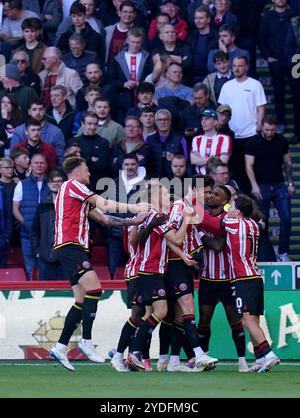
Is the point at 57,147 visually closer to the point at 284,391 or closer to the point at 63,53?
the point at 63,53

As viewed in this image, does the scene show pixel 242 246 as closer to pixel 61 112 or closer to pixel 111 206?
pixel 111 206

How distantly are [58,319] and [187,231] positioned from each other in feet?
8.79

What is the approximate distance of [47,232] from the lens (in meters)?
17.1

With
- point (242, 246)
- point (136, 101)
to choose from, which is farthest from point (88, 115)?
point (242, 246)

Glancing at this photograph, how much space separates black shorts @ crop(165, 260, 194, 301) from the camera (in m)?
13.9

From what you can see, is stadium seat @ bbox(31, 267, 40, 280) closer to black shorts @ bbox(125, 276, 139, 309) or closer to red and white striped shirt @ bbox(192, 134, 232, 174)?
red and white striped shirt @ bbox(192, 134, 232, 174)

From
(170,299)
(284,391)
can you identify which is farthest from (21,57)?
(284,391)

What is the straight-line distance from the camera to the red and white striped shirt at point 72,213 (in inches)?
528

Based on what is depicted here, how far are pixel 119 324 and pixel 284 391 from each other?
4.72 m

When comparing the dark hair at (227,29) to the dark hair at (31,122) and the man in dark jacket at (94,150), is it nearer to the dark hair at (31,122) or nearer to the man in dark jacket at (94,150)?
the man in dark jacket at (94,150)

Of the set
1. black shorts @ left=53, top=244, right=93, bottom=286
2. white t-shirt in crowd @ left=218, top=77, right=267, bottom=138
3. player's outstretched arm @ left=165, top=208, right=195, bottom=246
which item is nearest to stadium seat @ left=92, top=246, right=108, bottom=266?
white t-shirt in crowd @ left=218, top=77, right=267, bottom=138

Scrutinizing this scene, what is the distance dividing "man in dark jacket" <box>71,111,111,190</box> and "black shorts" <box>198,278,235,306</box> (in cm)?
397

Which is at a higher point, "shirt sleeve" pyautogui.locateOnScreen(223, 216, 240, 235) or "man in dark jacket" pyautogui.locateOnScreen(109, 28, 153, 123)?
"man in dark jacket" pyautogui.locateOnScreen(109, 28, 153, 123)

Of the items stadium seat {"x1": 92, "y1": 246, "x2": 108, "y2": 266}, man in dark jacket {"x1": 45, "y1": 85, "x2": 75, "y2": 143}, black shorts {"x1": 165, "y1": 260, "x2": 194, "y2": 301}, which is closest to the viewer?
black shorts {"x1": 165, "y1": 260, "x2": 194, "y2": 301}
